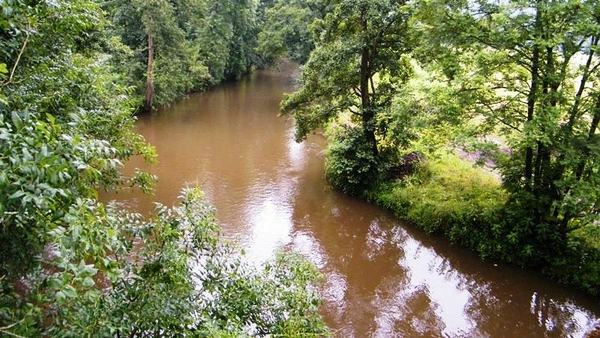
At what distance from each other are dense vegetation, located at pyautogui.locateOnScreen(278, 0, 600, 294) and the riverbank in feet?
0.10

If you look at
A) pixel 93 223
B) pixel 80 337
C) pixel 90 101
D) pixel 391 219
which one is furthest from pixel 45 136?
pixel 391 219

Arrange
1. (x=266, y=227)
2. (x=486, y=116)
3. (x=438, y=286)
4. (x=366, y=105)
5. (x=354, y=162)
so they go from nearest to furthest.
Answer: (x=438, y=286)
(x=486, y=116)
(x=266, y=227)
(x=354, y=162)
(x=366, y=105)

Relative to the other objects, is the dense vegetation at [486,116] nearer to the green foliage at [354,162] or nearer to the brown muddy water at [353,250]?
the green foliage at [354,162]

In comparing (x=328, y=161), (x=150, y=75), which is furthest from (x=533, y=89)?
(x=150, y=75)

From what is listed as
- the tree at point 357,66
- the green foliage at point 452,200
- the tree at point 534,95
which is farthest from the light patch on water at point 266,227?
the tree at point 534,95

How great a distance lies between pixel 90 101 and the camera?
6.51 meters

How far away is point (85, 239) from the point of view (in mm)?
2305

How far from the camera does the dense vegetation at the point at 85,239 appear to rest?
2217mm

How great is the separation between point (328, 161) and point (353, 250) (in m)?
4.97

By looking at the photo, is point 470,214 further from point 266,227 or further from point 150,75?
point 150,75

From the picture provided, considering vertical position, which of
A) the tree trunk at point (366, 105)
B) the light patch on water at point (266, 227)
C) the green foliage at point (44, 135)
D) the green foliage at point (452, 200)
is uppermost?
the green foliage at point (44, 135)

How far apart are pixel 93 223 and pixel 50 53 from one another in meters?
3.35

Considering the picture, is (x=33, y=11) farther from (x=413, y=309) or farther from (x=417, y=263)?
(x=417, y=263)

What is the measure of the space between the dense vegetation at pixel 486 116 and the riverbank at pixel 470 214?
3 cm
